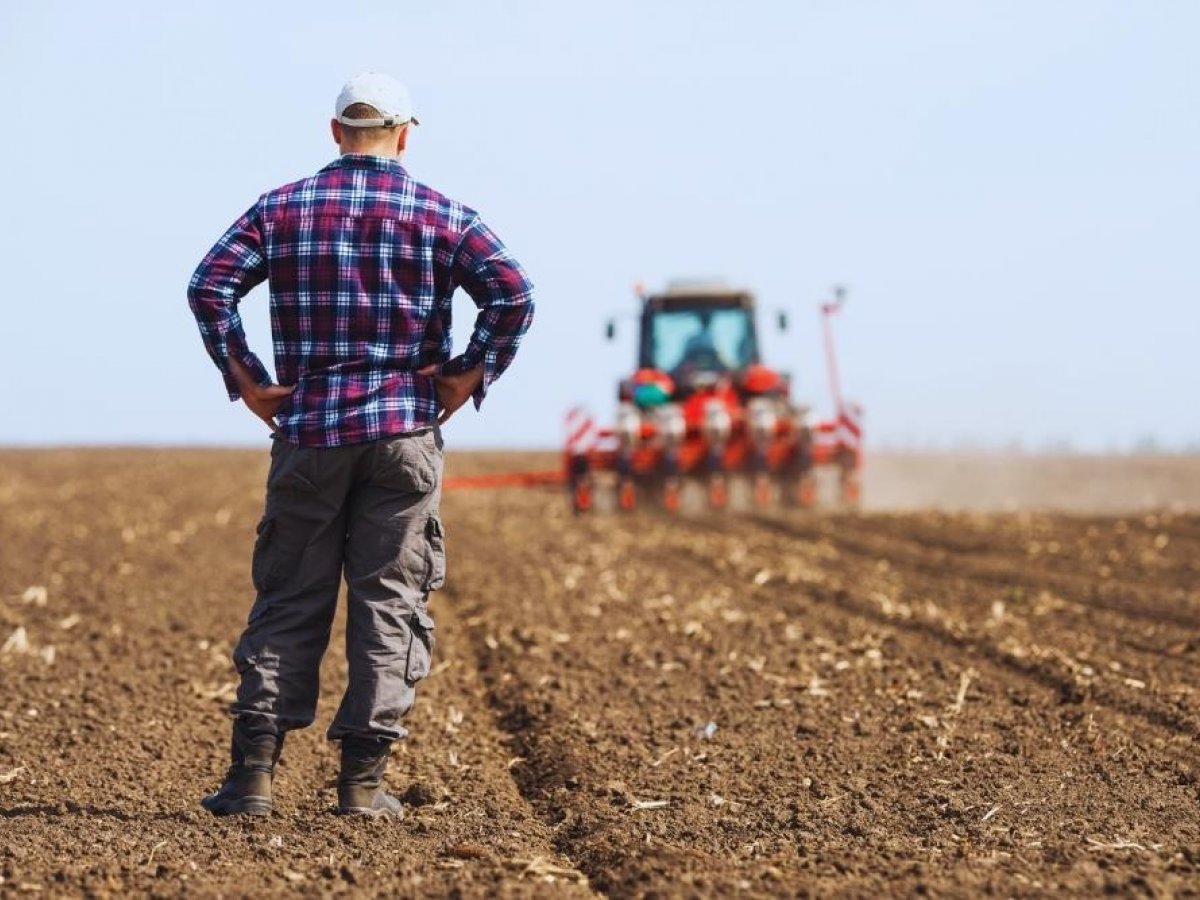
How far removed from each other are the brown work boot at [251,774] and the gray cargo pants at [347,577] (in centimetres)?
4

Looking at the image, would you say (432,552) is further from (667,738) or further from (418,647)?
(667,738)

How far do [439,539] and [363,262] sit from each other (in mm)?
819

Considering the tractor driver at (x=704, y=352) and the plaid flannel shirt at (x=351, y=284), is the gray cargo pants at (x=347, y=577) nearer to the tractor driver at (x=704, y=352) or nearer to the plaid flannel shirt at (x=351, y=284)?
the plaid flannel shirt at (x=351, y=284)

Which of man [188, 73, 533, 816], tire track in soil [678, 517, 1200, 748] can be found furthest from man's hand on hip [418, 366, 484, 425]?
tire track in soil [678, 517, 1200, 748]

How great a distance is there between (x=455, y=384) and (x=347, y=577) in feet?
2.06

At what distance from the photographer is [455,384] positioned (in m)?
4.58

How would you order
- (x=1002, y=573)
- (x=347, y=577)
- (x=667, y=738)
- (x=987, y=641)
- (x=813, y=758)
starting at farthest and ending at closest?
1. (x=1002, y=573)
2. (x=987, y=641)
3. (x=667, y=738)
4. (x=813, y=758)
5. (x=347, y=577)

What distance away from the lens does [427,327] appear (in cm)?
462

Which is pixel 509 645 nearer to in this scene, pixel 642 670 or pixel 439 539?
pixel 642 670

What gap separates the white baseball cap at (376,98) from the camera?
4.43 m

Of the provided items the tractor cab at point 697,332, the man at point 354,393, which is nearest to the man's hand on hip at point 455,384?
the man at point 354,393

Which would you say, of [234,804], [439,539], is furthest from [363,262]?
[234,804]

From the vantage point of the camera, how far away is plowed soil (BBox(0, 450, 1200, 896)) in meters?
4.05

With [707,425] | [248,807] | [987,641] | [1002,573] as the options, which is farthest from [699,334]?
[248,807]
